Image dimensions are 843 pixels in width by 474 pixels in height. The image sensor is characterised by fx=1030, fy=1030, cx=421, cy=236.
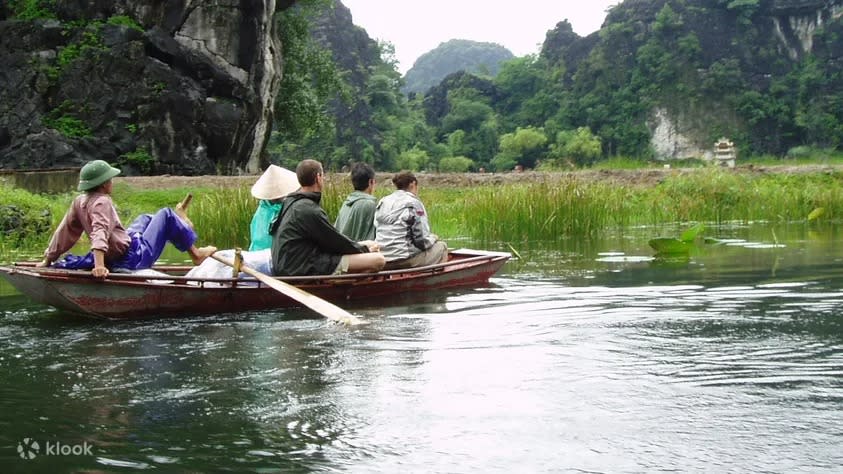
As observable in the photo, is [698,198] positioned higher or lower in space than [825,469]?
higher

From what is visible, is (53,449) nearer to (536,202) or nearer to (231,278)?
(231,278)

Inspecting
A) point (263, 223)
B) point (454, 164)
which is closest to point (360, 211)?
point (263, 223)

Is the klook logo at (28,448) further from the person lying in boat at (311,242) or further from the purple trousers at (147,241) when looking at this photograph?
the person lying in boat at (311,242)

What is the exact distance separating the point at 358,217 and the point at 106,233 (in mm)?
2517

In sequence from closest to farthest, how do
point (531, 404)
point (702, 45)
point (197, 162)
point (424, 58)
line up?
point (531, 404), point (197, 162), point (702, 45), point (424, 58)

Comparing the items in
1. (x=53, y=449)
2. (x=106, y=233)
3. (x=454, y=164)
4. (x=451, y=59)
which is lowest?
(x=53, y=449)

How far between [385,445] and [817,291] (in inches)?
219

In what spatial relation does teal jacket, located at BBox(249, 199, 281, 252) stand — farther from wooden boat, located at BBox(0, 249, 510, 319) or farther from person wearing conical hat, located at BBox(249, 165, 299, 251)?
wooden boat, located at BBox(0, 249, 510, 319)

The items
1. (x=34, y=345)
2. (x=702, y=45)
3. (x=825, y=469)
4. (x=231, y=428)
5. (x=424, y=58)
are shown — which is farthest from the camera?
(x=424, y=58)

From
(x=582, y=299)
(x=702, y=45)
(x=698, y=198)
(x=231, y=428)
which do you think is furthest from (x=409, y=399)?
(x=702, y=45)

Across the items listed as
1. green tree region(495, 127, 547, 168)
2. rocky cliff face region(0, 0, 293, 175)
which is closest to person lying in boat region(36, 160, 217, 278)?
rocky cliff face region(0, 0, 293, 175)

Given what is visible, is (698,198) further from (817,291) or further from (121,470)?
(121,470)

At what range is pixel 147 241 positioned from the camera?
8016 millimetres

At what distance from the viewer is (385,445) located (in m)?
4.25
